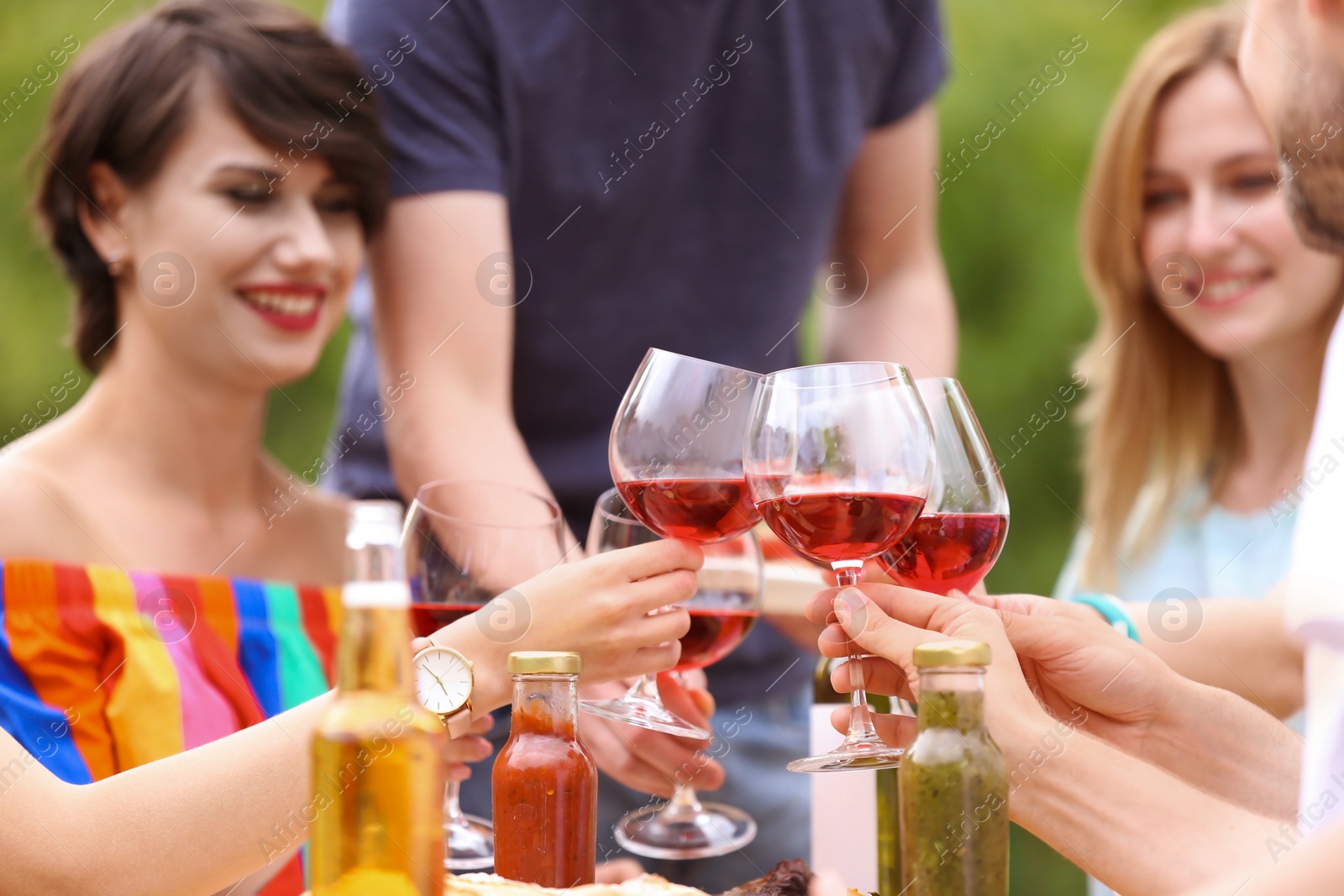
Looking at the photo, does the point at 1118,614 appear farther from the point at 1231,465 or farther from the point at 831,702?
the point at 1231,465

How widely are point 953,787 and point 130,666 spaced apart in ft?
4.75

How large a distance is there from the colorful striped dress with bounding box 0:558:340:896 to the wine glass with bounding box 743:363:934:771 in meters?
1.08

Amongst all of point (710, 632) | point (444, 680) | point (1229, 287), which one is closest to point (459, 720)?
point (444, 680)

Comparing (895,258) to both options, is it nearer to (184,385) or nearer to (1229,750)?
(184,385)

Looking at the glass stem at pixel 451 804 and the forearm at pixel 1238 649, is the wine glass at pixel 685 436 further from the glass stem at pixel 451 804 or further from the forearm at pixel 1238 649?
the forearm at pixel 1238 649

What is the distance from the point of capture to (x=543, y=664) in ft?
3.60

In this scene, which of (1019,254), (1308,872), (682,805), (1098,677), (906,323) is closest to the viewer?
(1308,872)

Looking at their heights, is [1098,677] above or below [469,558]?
below

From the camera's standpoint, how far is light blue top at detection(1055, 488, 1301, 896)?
109 inches

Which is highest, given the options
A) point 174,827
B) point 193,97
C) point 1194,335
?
point 193,97

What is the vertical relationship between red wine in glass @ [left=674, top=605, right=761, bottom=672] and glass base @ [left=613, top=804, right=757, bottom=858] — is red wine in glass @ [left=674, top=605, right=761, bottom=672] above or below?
above

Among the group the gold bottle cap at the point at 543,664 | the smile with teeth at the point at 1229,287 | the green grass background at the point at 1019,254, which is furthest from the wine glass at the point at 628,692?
the green grass background at the point at 1019,254

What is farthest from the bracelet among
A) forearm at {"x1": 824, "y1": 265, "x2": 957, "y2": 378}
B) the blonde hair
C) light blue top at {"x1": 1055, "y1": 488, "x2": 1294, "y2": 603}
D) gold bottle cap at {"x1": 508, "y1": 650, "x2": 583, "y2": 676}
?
the blonde hair

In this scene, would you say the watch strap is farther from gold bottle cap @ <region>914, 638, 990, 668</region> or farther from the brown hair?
the brown hair
